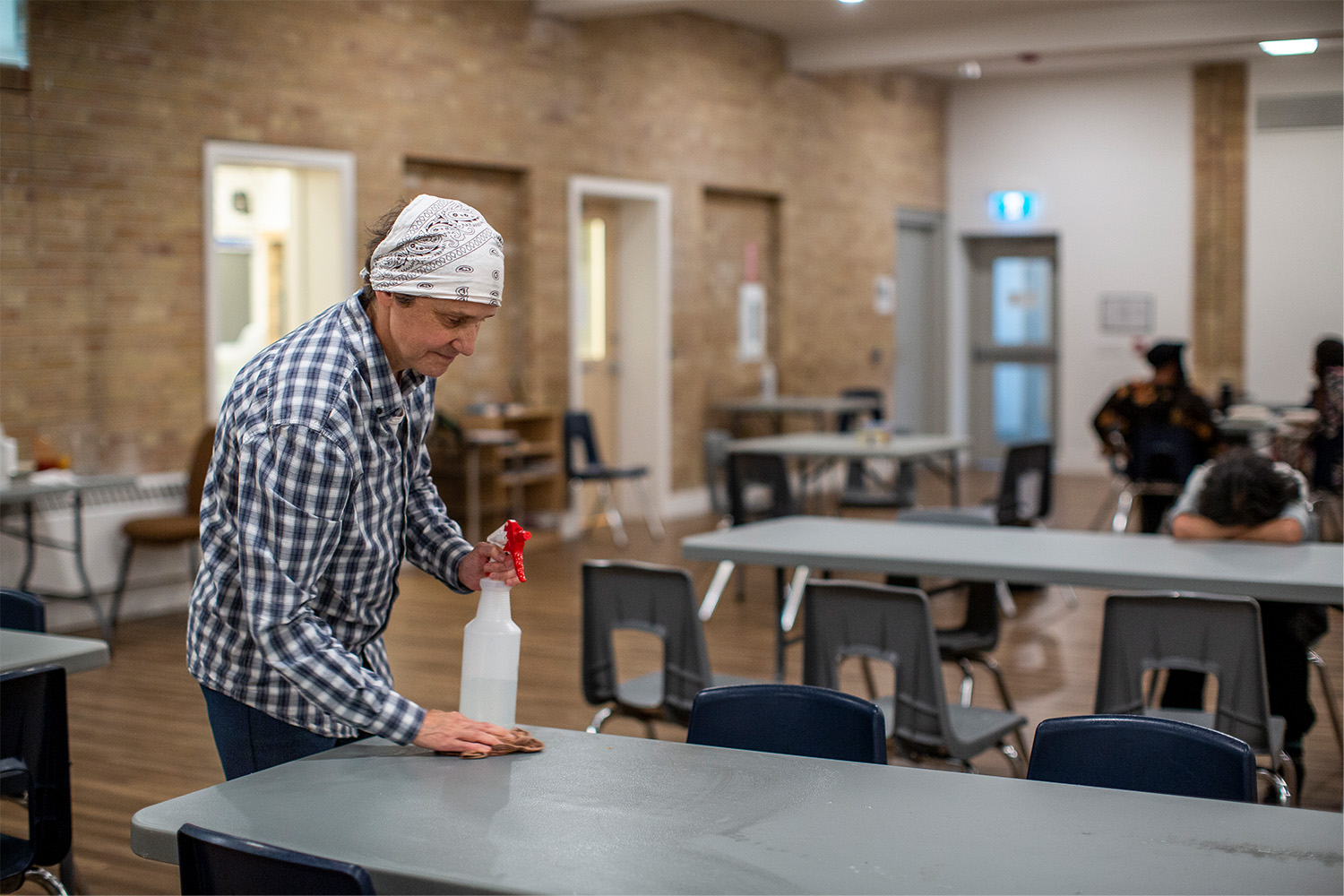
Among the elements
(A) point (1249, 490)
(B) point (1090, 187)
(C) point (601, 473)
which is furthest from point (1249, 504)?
(B) point (1090, 187)

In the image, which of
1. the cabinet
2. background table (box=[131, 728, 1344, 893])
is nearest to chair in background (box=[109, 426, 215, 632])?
the cabinet

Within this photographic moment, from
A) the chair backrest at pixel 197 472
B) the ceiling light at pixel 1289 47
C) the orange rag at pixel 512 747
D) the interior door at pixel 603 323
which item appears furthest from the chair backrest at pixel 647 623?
the ceiling light at pixel 1289 47

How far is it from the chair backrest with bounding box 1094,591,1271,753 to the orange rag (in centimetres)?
161

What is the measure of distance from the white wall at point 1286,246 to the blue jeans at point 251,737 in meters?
11.9

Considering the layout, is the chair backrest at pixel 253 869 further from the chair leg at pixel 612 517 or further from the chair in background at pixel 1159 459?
the chair leg at pixel 612 517

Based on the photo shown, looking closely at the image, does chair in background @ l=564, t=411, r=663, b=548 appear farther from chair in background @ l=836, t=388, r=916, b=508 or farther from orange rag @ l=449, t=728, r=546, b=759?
orange rag @ l=449, t=728, r=546, b=759

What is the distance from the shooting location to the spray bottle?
6.55ft

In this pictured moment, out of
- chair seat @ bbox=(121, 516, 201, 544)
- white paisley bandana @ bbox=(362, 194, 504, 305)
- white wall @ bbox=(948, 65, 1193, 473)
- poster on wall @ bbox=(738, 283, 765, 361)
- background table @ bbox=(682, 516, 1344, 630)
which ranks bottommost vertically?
chair seat @ bbox=(121, 516, 201, 544)

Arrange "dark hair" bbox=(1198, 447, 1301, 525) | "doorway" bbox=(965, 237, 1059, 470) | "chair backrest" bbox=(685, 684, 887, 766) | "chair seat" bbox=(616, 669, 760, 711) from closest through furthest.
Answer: "chair backrest" bbox=(685, 684, 887, 766)
"chair seat" bbox=(616, 669, 760, 711)
"dark hair" bbox=(1198, 447, 1301, 525)
"doorway" bbox=(965, 237, 1059, 470)

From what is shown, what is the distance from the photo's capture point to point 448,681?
548 cm

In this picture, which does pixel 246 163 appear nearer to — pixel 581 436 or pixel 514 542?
pixel 581 436

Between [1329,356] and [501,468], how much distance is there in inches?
197

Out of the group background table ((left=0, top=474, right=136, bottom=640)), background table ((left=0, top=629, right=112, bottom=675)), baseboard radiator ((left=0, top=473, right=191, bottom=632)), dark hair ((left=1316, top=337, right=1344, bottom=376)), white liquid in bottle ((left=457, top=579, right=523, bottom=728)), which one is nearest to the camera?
white liquid in bottle ((left=457, top=579, right=523, bottom=728))

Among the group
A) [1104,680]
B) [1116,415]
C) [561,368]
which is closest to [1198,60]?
[1116,415]
